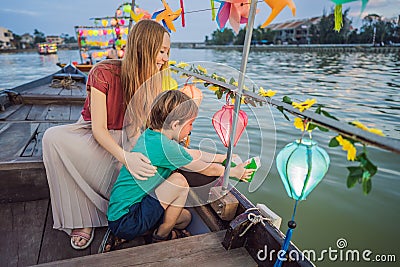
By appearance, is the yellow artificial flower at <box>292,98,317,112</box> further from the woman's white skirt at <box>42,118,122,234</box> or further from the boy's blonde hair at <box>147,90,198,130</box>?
the woman's white skirt at <box>42,118,122,234</box>

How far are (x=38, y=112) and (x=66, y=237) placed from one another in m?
2.28

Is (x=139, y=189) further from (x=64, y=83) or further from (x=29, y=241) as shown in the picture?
(x=64, y=83)

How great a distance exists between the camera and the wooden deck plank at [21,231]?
4.62 feet

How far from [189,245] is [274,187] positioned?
2.45 meters

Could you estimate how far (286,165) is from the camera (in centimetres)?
96

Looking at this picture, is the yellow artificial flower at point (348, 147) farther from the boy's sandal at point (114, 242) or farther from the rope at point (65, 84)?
the rope at point (65, 84)

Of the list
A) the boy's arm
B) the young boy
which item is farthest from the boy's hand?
the boy's arm

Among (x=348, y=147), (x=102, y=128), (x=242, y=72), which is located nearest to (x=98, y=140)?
(x=102, y=128)

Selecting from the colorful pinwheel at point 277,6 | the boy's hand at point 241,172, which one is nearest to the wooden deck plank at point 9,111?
the boy's hand at point 241,172

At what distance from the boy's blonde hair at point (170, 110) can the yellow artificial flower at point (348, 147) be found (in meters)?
0.75

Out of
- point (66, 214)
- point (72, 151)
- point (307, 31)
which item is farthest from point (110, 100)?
point (307, 31)

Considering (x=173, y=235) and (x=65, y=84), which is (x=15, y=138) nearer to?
(x=173, y=235)

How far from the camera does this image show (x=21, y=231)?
1.58 m

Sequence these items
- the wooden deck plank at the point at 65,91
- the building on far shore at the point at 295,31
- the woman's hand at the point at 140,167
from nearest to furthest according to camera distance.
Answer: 1. the woman's hand at the point at 140,167
2. the wooden deck plank at the point at 65,91
3. the building on far shore at the point at 295,31
